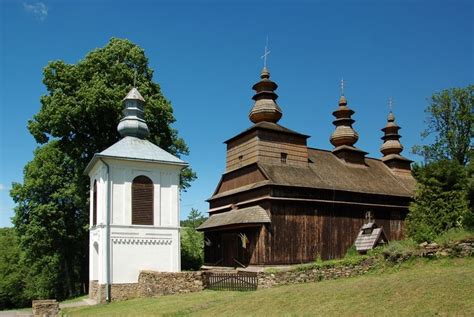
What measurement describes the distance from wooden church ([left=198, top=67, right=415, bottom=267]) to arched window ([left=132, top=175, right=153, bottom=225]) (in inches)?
228

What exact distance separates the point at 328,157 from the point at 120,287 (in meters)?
18.8

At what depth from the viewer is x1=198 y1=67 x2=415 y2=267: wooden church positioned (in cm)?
2694

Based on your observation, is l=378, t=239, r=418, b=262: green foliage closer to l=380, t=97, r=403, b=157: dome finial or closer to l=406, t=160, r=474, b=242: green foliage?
l=406, t=160, r=474, b=242: green foliage

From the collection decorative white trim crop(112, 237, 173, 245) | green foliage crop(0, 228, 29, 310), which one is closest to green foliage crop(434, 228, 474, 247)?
decorative white trim crop(112, 237, 173, 245)

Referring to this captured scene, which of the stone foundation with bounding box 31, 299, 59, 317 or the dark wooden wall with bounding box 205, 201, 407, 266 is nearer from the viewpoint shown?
the stone foundation with bounding box 31, 299, 59, 317

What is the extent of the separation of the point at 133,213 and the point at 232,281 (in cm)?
587

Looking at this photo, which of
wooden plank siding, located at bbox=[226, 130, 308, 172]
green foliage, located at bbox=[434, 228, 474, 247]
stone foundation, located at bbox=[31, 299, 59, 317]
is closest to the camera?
green foliage, located at bbox=[434, 228, 474, 247]

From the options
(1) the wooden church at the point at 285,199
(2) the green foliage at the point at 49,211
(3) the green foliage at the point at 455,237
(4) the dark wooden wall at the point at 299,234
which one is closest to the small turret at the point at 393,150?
(1) the wooden church at the point at 285,199

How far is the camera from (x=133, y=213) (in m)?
22.7

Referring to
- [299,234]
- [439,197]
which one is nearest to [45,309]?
[299,234]

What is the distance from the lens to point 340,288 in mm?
14734

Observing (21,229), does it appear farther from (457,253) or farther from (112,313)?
(457,253)

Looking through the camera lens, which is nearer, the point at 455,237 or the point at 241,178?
the point at 455,237

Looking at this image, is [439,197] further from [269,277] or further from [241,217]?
[269,277]
